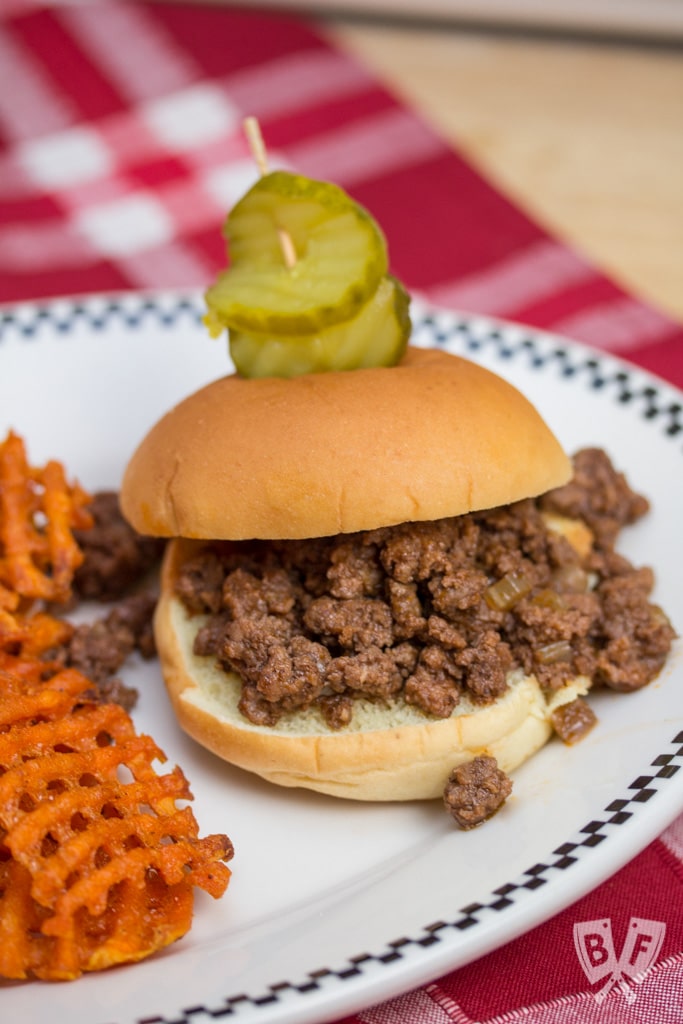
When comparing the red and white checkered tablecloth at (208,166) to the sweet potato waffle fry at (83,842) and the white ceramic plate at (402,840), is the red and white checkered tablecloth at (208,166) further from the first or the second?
the sweet potato waffle fry at (83,842)

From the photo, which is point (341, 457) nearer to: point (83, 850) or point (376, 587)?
point (376, 587)

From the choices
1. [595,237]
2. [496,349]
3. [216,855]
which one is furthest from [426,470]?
[595,237]

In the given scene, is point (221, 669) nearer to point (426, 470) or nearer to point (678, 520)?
point (426, 470)

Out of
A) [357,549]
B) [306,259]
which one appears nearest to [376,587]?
[357,549]

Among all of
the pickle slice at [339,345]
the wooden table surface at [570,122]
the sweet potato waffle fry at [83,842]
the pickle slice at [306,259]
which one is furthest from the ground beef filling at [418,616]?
the wooden table surface at [570,122]

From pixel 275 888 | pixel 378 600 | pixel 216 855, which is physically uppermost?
pixel 378 600
